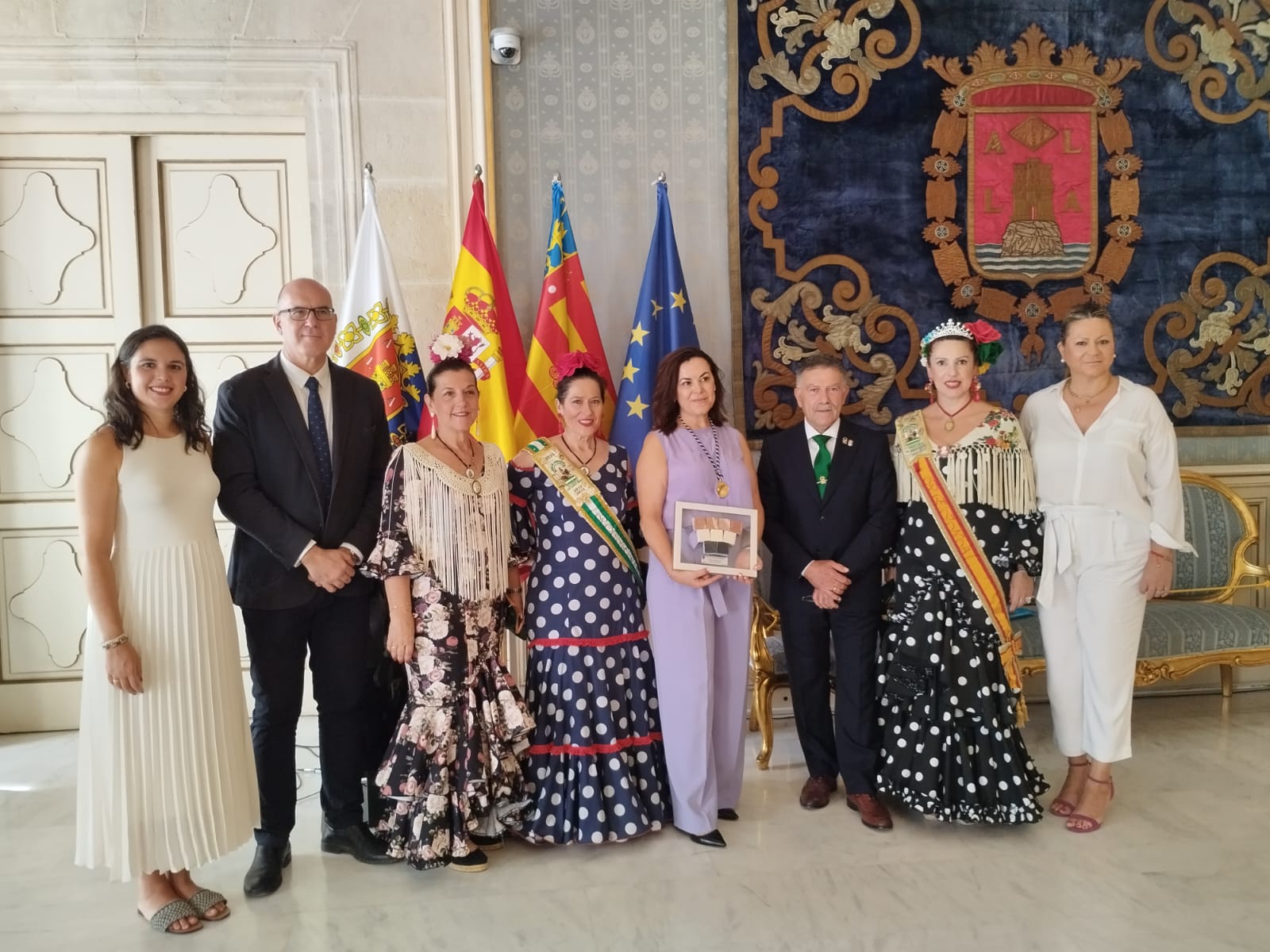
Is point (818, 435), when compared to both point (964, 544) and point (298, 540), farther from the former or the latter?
point (298, 540)

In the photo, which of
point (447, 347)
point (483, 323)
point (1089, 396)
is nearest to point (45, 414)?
point (483, 323)

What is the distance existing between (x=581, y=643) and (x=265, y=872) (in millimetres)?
1060

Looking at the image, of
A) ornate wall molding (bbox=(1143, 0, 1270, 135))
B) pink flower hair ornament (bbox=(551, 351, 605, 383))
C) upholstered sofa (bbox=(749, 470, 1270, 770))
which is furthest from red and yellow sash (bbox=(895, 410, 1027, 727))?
ornate wall molding (bbox=(1143, 0, 1270, 135))

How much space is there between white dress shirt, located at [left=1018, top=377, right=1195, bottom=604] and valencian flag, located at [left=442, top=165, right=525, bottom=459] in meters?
1.89

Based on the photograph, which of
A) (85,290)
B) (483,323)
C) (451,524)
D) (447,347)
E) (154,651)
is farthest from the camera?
(85,290)

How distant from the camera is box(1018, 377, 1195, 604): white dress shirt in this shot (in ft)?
9.10

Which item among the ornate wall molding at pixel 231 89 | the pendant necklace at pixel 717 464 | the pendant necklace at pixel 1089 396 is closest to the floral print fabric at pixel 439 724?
the pendant necklace at pixel 717 464

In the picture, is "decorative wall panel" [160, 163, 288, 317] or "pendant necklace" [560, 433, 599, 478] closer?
"pendant necklace" [560, 433, 599, 478]

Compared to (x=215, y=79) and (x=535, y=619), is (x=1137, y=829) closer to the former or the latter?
(x=535, y=619)

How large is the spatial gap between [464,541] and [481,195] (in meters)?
1.63

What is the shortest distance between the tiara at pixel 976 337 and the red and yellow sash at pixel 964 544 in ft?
0.91

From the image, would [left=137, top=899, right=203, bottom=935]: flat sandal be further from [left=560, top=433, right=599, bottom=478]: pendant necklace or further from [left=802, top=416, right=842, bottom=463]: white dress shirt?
[left=802, top=416, right=842, bottom=463]: white dress shirt

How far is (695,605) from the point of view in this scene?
2699 millimetres

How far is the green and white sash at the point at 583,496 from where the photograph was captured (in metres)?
2.67
